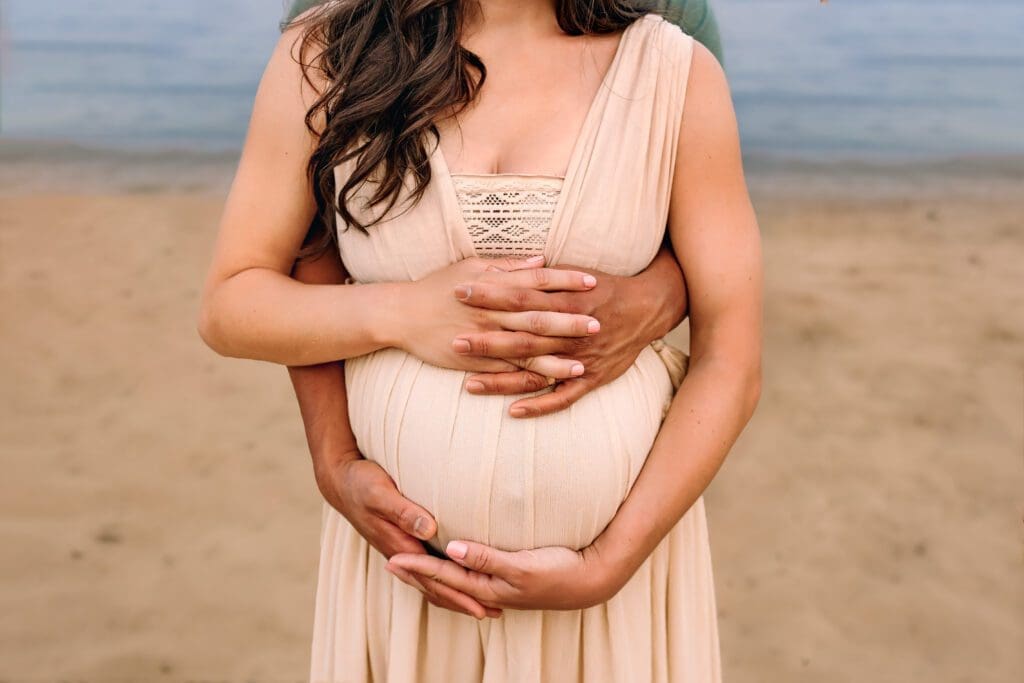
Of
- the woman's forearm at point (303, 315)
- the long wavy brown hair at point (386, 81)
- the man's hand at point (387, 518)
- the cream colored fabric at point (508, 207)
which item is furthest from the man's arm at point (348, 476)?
the cream colored fabric at point (508, 207)

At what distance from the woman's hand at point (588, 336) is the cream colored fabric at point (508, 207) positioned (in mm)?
89

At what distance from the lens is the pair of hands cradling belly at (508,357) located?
1588 mm

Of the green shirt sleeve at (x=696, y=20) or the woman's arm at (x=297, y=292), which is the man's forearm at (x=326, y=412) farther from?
Answer: the green shirt sleeve at (x=696, y=20)

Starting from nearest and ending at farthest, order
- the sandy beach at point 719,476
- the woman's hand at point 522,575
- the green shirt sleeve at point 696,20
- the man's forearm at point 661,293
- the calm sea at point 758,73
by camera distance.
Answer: the woman's hand at point 522,575 < the man's forearm at point 661,293 < the green shirt sleeve at point 696,20 < the sandy beach at point 719,476 < the calm sea at point 758,73

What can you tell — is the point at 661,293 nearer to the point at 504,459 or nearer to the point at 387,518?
the point at 504,459

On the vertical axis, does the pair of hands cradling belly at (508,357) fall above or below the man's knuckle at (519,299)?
below

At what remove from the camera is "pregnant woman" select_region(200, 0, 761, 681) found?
1.62m

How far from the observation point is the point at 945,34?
11469 millimetres

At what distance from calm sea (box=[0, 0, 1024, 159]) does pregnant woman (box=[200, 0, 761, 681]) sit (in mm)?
7663

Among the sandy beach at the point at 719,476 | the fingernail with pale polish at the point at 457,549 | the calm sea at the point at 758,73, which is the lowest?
the calm sea at the point at 758,73

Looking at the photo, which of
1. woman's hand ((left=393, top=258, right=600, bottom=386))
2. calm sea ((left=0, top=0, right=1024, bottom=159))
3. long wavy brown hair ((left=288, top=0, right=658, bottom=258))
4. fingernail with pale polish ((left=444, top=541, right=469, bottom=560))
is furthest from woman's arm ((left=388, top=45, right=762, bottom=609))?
calm sea ((left=0, top=0, right=1024, bottom=159))

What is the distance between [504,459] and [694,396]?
313 millimetres

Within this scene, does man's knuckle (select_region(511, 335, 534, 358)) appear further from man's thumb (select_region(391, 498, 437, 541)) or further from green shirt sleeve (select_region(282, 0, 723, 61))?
green shirt sleeve (select_region(282, 0, 723, 61))

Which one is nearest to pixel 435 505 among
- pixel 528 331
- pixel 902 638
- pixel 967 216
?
pixel 528 331
